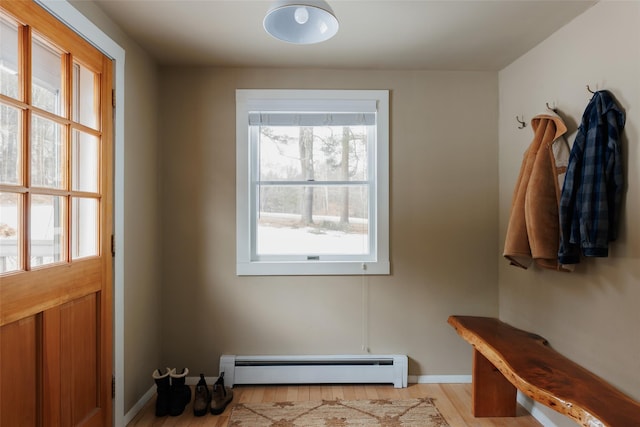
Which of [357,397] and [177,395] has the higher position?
[177,395]

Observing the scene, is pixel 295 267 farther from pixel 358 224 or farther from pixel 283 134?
pixel 283 134

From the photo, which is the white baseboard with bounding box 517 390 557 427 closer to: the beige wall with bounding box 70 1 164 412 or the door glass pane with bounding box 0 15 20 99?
the beige wall with bounding box 70 1 164 412

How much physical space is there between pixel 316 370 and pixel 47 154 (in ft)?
7.35

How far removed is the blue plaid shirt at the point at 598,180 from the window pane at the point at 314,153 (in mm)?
1484

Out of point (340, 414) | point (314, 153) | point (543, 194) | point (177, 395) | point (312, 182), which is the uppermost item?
point (314, 153)

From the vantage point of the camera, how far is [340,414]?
8.21 feet

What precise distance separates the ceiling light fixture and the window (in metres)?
1.28

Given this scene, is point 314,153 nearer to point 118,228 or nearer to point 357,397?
point 118,228

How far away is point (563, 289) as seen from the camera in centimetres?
226

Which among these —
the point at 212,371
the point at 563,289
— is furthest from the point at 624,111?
the point at 212,371


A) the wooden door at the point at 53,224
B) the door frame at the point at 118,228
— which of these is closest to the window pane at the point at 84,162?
the wooden door at the point at 53,224

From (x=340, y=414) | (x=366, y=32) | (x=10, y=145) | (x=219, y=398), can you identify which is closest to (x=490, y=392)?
(x=340, y=414)

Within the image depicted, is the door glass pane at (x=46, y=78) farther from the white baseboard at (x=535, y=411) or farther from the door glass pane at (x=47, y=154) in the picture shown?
the white baseboard at (x=535, y=411)

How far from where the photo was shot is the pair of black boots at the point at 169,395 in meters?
2.48
